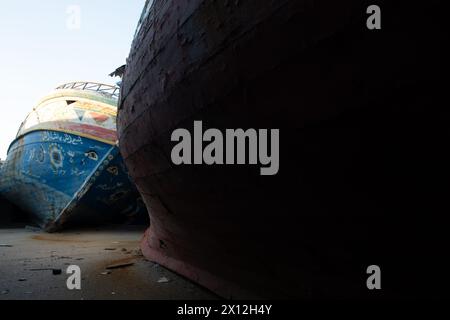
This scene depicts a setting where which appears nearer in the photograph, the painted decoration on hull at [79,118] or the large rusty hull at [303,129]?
the large rusty hull at [303,129]

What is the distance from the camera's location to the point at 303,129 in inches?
53.4

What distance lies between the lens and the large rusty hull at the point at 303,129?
1.08 m

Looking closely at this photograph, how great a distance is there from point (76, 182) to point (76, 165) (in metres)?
0.44

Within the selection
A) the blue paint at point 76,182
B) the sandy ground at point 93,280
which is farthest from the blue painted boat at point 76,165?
the sandy ground at point 93,280

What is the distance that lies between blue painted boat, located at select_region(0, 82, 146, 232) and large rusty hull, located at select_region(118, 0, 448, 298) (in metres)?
6.49

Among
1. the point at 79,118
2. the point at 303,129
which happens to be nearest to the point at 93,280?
the point at 303,129

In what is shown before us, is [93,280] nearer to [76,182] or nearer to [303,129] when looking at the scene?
[303,129]

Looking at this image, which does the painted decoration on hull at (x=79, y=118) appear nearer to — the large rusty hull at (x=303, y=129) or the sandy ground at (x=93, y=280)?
the sandy ground at (x=93, y=280)

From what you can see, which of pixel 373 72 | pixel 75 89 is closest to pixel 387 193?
pixel 373 72

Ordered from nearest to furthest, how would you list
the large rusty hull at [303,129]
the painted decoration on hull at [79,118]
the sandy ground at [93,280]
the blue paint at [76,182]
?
the large rusty hull at [303,129], the sandy ground at [93,280], the blue paint at [76,182], the painted decoration on hull at [79,118]

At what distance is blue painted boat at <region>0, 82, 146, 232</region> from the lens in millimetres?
8188

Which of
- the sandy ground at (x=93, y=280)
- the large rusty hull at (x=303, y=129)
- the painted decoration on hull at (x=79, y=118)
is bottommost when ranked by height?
the sandy ground at (x=93, y=280)
